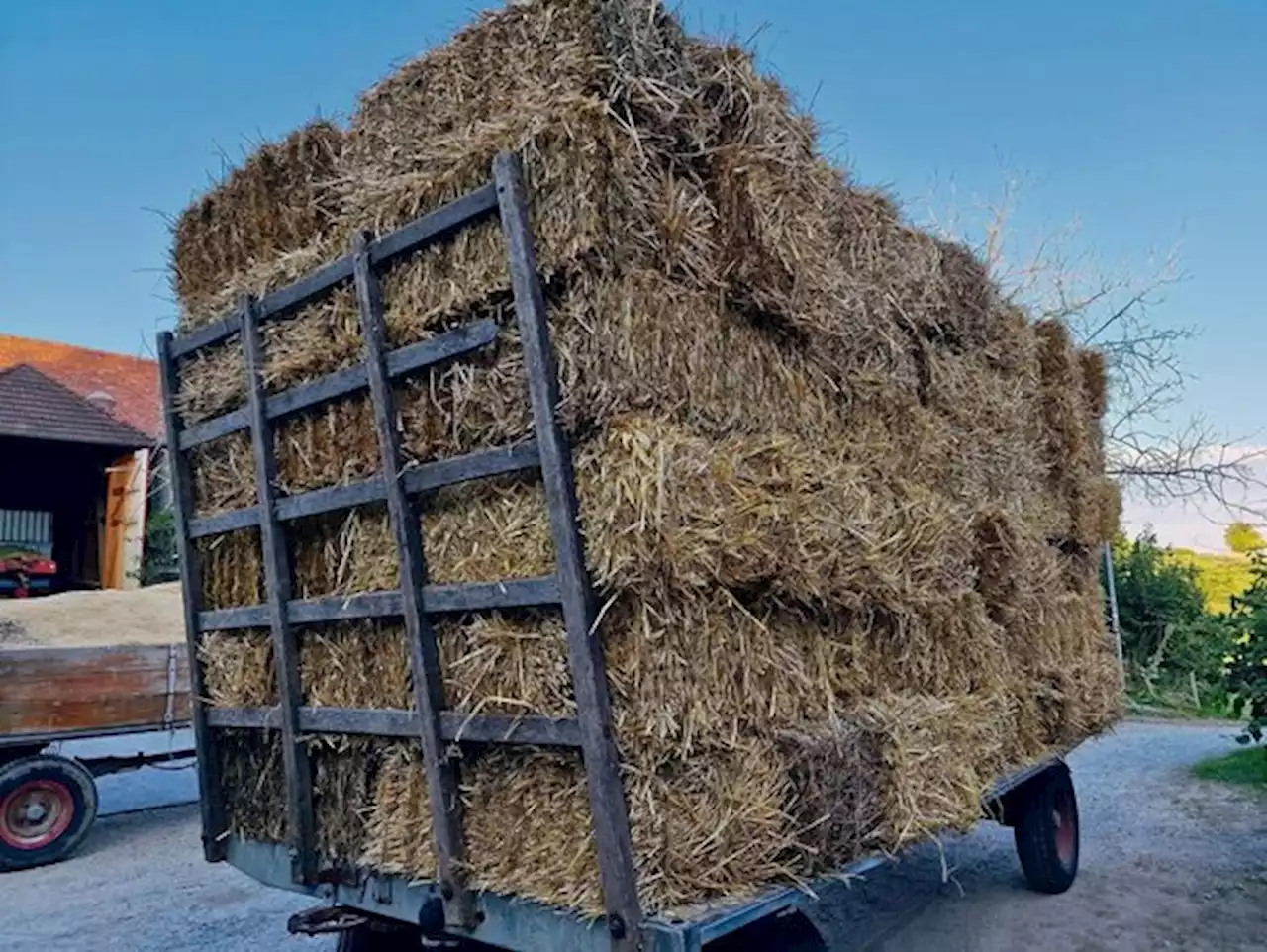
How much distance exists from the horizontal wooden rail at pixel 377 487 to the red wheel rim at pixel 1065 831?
4.48 metres

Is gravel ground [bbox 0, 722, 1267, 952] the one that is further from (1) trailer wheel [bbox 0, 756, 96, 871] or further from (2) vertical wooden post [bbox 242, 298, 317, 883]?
(2) vertical wooden post [bbox 242, 298, 317, 883]

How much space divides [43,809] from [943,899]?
6013mm

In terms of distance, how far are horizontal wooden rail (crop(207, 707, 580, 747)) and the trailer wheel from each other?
4.05 meters

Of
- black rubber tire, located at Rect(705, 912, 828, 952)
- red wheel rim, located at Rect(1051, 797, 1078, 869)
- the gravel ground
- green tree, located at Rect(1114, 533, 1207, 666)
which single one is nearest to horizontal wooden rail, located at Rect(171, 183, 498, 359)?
black rubber tire, located at Rect(705, 912, 828, 952)

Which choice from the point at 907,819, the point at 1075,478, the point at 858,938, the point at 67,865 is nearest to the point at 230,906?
the point at 67,865

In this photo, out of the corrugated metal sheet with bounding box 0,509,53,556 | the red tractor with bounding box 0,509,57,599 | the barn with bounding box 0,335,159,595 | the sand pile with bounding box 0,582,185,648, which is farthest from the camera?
the corrugated metal sheet with bounding box 0,509,53,556

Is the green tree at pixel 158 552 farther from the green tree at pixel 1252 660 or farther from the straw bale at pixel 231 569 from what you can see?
the green tree at pixel 1252 660

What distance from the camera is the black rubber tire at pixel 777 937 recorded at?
2.84 metres

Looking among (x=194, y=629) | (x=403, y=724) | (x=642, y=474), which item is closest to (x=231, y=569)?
(x=194, y=629)

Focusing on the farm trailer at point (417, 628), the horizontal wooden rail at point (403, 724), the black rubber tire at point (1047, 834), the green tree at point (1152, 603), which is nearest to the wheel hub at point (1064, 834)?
the black rubber tire at point (1047, 834)

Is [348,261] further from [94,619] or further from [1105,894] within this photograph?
[94,619]

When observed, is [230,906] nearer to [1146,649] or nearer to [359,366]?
[359,366]

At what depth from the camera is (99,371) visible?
1844 centimetres

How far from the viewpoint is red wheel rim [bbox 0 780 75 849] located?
688cm
